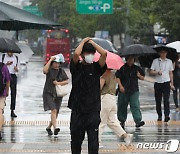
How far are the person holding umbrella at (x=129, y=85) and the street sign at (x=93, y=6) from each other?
95.7 feet

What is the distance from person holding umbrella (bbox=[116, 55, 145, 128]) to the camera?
581 inches

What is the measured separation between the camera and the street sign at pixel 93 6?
44.1 metres

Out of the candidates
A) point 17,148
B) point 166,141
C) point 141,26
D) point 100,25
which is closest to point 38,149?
point 17,148

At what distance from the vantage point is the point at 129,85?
1482cm

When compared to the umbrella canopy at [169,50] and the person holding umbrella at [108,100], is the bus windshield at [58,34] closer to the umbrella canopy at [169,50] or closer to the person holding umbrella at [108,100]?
the umbrella canopy at [169,50]

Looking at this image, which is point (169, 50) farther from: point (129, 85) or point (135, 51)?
point (129, 85)

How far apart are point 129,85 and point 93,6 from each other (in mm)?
29781

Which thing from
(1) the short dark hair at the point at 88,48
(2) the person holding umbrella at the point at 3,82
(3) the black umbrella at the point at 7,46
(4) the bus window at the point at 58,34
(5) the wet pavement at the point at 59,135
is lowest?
(5) the wet pavement at the point at 59,135

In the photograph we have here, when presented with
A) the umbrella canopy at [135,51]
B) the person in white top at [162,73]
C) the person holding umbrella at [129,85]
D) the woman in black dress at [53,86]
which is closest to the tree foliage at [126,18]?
the person in white top at [162,73]

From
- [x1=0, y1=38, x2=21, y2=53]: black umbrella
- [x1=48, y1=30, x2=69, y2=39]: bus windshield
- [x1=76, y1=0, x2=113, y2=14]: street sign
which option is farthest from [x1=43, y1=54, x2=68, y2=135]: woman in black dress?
[x1=48, y1=30, x2=69, y2=39]: bus windshield

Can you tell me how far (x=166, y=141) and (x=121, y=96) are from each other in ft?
8.08

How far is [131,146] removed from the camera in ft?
40.0

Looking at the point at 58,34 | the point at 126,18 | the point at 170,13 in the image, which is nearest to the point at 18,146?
the point at 170,13

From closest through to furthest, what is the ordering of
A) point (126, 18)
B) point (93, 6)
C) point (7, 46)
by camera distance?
1. point (7, 46)
2. point (93, 6)
3. point (126, 18)
